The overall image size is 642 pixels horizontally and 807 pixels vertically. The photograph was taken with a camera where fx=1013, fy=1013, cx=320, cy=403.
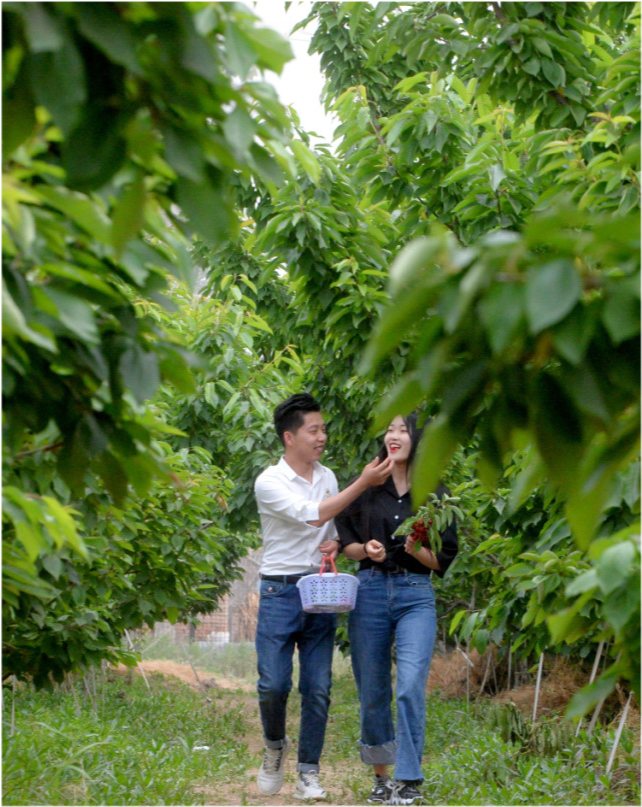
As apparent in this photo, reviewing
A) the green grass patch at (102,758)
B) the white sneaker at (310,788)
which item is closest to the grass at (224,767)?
the green grass patch at (102,758)

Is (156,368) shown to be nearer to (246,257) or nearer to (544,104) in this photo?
(544,104)

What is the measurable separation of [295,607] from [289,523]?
0.45 meters

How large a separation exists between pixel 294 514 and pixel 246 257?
549 cm

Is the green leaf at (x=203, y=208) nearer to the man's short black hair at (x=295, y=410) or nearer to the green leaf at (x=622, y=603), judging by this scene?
the green leaf at (x=622, y=603)

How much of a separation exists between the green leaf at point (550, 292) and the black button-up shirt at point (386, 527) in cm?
383

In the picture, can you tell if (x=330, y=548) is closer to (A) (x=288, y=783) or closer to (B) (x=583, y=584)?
(A) (x=288, y=783)

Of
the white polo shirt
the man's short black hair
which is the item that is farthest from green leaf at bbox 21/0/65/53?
the man's short black hair

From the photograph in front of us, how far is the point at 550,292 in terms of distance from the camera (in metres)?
1.25

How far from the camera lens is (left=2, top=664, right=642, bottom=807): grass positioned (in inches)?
163

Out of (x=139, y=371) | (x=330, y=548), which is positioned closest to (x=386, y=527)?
(x=330, y=548)

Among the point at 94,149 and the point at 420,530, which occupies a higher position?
the point at 94,149

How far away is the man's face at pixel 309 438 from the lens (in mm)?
5504

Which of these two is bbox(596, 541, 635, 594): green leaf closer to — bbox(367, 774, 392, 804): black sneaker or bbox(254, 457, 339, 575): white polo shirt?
bbox(254, 457, 339, 575): white polo shirt

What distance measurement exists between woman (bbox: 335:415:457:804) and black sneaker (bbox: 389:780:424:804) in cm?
8
